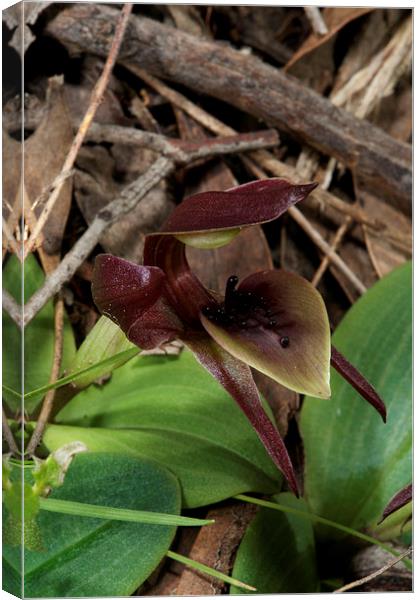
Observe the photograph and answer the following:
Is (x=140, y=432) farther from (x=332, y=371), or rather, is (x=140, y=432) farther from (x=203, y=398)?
(x=332, y=371)

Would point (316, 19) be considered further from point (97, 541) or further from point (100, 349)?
point (97, 541)

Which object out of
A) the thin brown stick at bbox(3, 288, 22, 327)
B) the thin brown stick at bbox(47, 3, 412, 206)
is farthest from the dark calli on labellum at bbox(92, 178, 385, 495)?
the thin brown stick at bbox(47, 3, 412, 206)

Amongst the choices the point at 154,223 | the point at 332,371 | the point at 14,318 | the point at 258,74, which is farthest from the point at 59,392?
the point at 258,74

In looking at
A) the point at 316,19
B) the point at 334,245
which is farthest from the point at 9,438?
the point at 316,19

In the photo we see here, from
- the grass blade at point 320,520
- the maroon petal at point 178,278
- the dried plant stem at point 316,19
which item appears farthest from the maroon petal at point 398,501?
the dried plant stem at point 316,19

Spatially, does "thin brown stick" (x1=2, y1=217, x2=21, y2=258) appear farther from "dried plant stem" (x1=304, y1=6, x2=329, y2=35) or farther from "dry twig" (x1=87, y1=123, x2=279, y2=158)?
"dried plant stem" (x1=304, y1=6, x2=329, y2=35)
